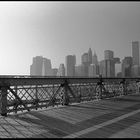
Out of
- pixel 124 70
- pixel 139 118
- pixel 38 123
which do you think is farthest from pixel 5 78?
pixel 124 70

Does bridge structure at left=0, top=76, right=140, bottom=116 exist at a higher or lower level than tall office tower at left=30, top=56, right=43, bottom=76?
lower

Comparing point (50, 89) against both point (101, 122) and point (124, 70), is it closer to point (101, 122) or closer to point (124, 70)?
point (101, 122)

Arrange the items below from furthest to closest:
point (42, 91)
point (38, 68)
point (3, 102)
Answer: point (38, 68)
point (42, 91)
point (3, 102)

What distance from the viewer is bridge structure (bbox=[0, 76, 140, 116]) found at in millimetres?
14468

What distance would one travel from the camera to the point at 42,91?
821 inches

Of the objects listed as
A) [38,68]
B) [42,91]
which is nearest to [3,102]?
[42,91]

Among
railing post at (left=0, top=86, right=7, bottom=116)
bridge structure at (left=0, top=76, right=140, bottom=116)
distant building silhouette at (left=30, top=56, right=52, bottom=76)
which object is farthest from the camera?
distant building silhouette at (left=30, top=56, right=52, bottom=76)

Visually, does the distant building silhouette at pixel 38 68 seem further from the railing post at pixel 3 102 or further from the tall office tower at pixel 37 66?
the railing post at pixel 3 102

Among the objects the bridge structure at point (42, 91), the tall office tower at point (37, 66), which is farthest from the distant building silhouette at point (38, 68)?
the bridge structure at point (42, 91)

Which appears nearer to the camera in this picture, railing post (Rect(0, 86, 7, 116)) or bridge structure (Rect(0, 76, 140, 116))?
railing post (Rect(0, 86, 7, 116))

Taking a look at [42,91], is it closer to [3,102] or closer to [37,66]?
[3,102]

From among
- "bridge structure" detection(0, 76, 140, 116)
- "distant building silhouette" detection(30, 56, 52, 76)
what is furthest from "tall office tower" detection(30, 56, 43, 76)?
"bridge structure" detection(0, 76, 140, 116)

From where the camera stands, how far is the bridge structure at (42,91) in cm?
1447

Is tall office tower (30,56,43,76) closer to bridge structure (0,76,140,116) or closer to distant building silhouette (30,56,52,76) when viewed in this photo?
distant building silhouette (30,56,52,76)
